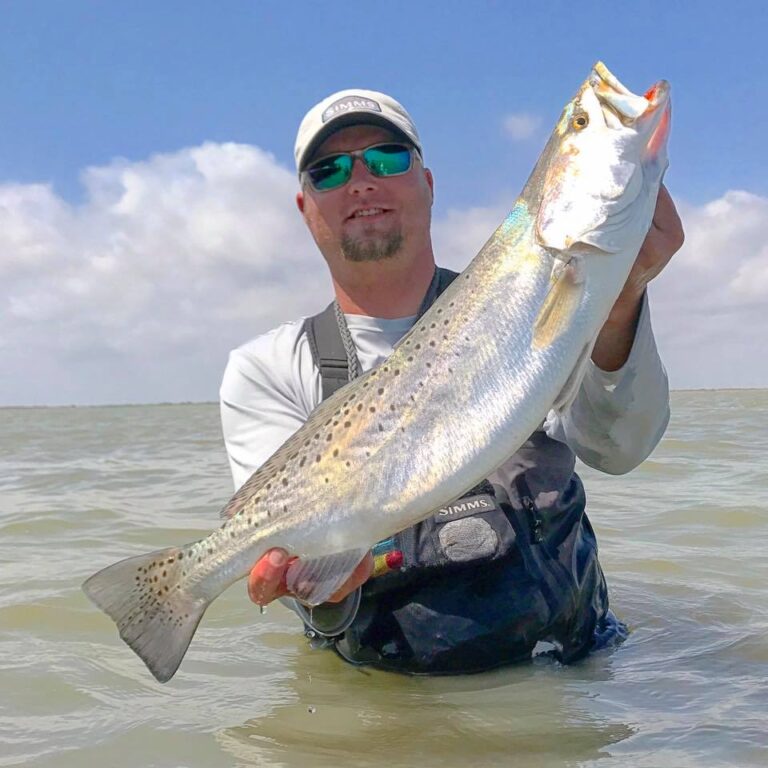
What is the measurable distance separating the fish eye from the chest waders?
174 cm

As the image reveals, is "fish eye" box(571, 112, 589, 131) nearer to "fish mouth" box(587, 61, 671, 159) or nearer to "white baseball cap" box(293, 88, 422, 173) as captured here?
"fish mouth" box(587, 61, 671, 159)

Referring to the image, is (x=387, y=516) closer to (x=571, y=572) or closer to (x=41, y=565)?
(x=571, y=572)

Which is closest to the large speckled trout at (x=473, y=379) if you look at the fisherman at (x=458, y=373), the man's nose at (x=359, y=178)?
the fisherman at (x=458, y=373)

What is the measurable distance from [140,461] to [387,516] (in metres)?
14.0

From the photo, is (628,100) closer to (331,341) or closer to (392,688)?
(331,341)

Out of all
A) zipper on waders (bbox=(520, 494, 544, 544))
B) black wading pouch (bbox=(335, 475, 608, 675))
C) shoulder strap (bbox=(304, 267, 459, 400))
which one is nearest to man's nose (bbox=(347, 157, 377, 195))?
shoulder strap (bbox=(304, 267, 459, 400))

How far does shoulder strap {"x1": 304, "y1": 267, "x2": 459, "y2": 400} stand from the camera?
4.55m

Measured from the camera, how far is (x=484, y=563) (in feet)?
13.5

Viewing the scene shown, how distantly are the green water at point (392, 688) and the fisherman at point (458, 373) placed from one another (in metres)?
0.25

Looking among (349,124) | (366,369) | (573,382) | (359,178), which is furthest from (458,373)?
(349,124)

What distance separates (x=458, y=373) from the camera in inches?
127

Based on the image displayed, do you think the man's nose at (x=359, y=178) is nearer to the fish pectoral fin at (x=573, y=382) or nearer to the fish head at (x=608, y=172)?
the fish head at (x=608, y=172)

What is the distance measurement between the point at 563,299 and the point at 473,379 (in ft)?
1.34

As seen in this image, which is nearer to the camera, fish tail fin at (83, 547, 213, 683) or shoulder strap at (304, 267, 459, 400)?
fish tail fin at (83, 547, 213, 683)
